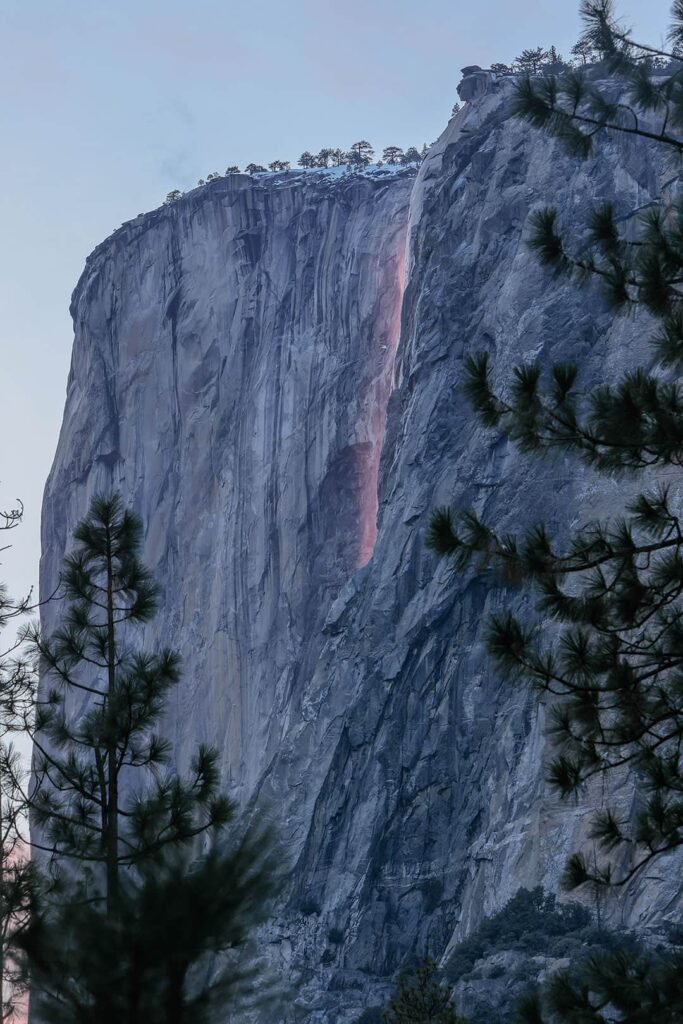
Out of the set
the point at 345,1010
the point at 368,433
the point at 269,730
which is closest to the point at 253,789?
the point at 269,730

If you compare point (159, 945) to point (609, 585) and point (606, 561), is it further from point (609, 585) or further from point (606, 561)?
point (606, 561)

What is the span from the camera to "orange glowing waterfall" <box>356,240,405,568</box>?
76.8 meters

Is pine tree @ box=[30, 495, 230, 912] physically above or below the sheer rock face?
below

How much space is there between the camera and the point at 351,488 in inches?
3083

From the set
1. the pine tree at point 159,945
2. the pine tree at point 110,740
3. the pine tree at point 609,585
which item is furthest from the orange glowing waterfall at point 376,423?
the pine tree at point 159,945

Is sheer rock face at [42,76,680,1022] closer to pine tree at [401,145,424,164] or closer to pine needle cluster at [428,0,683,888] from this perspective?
pine tree at [401,145,424,164]

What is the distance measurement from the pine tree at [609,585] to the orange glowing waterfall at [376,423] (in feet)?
198

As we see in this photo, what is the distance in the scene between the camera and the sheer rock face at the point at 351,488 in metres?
57.3

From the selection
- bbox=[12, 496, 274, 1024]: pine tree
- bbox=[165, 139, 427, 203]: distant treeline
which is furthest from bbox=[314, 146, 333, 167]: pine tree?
bbox=[12, 496, 274, 1024]: pine tree

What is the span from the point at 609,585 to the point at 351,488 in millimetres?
64313

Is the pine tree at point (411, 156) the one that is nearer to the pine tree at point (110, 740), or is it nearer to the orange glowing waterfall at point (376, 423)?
the orange glowing waterfall at point (376, 423)

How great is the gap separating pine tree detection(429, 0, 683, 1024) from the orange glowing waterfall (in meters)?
60.3

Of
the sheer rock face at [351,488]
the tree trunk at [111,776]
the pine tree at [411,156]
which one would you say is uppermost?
the pine tree at [411,156]

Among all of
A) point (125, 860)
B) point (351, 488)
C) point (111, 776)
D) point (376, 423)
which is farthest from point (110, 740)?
point (376, 423)
